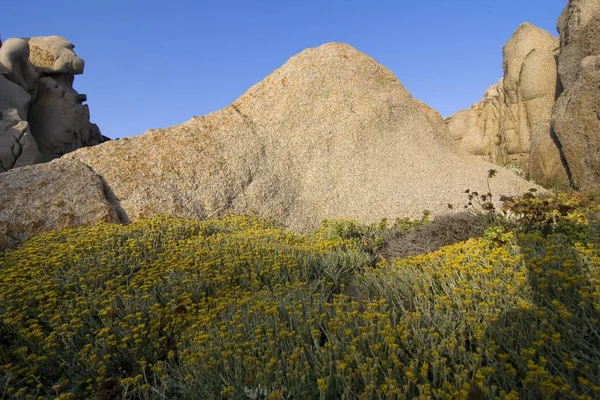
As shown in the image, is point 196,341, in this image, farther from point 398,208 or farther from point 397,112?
point 397,112

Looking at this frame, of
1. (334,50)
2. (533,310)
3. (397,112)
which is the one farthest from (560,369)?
(334,50)

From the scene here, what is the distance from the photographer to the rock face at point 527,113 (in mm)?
14969

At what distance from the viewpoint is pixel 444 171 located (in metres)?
13.5

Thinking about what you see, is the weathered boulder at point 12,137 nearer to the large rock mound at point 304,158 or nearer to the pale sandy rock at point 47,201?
the large rock mound at point 304,158

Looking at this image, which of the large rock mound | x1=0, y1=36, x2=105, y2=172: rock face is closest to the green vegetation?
the large rock mound

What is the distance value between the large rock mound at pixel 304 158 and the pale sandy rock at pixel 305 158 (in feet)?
0.10

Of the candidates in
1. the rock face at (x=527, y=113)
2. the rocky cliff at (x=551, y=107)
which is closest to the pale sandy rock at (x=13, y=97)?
the rock face at (x=527, y=113)

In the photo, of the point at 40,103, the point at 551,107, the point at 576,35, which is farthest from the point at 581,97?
the point at 40,103

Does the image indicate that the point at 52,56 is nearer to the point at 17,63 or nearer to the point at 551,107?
the point at 17,63

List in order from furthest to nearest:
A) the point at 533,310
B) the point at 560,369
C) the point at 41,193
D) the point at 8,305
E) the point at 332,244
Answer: the point at 41,193, the point at 332,244, the point at 8,305, the point at 533,310, the point at 560,369

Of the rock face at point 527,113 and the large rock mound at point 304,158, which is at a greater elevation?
the rock face at point 527,113

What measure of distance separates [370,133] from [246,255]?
8.62 meters

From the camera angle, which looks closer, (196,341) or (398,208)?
(196,341)

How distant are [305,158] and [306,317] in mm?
8863
